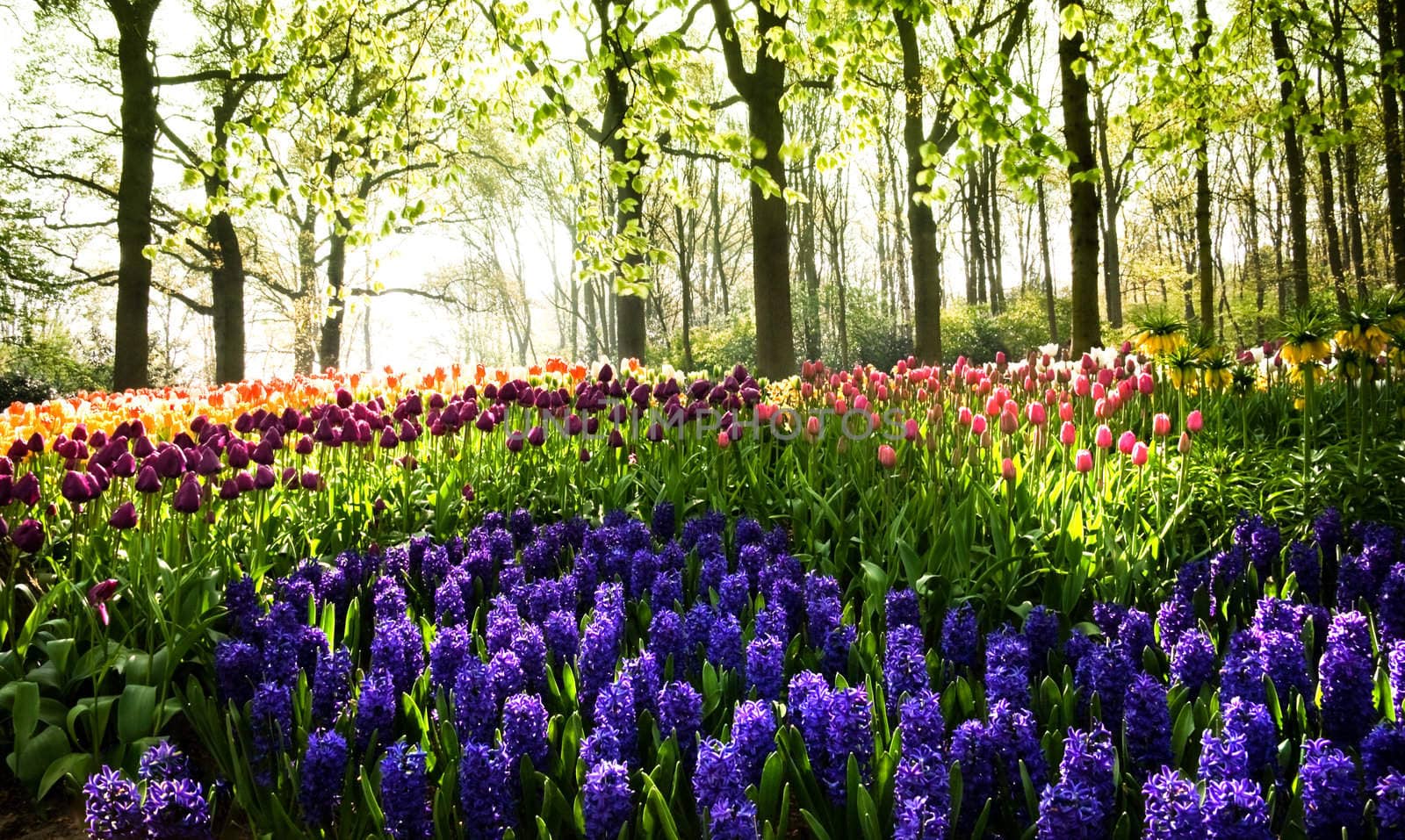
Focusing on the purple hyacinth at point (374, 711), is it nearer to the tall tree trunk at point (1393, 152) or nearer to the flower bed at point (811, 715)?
the flower bed at point (811, 715)

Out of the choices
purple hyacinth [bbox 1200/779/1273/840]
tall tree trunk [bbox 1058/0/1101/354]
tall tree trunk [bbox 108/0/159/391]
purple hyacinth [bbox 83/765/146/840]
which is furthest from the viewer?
tall tree trunk [bbox 108/0/159/391]

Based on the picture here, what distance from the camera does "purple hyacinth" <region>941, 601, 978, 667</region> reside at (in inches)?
96.7

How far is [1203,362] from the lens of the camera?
200 inches

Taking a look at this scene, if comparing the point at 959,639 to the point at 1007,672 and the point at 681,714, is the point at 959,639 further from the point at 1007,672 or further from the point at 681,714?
A: the point at 681,714

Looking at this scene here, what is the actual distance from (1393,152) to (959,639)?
40.7 ft

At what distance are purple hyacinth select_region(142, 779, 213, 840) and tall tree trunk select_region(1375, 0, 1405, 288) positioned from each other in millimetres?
11804

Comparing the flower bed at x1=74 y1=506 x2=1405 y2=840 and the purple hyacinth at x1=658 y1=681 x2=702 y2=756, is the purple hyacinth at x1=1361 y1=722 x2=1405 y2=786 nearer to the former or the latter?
the flower bed at x1=74 y1=506 x2=1405 y2=840

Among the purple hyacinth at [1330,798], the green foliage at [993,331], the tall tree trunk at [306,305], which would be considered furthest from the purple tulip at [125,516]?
the green foliage at [993,331]

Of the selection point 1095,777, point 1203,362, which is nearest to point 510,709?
point 1095,777

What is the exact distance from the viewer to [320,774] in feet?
6.09

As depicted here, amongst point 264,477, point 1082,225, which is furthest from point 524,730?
point 1082,225

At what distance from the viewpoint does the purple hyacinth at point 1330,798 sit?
147 cm

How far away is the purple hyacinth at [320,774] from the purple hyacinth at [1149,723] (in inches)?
64.9

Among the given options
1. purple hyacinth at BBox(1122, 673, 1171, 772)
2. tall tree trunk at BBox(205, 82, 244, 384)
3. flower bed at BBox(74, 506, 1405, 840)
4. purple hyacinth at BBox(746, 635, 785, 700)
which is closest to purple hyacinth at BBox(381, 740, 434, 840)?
flower bed at BBox(74, 506, 1405, 840)
